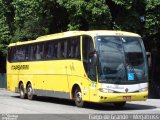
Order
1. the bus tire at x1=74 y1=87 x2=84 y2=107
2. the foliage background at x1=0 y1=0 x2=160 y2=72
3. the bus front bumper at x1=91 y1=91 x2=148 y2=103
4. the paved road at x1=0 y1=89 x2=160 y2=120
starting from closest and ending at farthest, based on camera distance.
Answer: the paved road at x1=0 y1=89 x2=160 y2=120
the bus front bumper at x1=91 y1=91 x2=148 y2=103
the bus tire at x1=74 y1=87 x2=84 y2=107
the foliage background at x1=0 y1=0 x2=160 y2=72

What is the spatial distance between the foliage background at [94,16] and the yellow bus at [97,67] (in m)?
7.36

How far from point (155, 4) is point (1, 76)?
25.7 meters

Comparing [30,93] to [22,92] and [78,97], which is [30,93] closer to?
[22,92]

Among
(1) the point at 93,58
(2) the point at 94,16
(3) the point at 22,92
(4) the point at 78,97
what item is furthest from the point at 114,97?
(2) the point at 94,16

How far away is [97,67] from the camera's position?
19.7 metres

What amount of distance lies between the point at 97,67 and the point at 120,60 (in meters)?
1.00

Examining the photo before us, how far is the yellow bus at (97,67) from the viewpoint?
773 inches

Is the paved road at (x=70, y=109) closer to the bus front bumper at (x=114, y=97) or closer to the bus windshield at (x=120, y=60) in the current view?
the bus front bumper at (x=114, y=97)

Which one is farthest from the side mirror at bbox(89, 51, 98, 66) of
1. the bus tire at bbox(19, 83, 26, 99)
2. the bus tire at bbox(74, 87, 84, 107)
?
the bus tire at bbox(19, 83, 26, 99)

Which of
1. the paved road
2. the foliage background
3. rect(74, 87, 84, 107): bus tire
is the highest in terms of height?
the foliage background

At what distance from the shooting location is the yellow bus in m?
19.6

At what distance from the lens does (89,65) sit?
20.4 metres

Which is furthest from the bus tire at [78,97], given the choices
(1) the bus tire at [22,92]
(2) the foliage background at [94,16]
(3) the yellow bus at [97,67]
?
(2) the foliage background at [94,16]

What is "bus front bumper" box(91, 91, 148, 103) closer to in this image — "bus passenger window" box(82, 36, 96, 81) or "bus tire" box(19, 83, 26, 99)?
"bus passenger window" box(82, 36, 96, 81)
